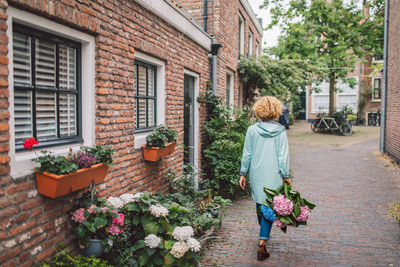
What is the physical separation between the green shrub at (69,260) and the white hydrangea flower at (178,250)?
616 millimetres

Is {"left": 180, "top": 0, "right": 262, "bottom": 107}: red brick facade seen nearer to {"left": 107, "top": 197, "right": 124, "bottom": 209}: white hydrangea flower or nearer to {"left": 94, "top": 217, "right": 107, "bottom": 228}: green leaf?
{"left": 107, "top": 197, "right": 124, "bottom": 209}: white hydrangea flower

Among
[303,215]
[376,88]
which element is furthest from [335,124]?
[303,215]

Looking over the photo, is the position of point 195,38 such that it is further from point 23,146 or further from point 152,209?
point 23,146

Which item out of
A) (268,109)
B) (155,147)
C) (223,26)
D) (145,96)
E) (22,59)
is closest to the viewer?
(22,59)

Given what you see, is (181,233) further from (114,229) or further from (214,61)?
(214,61)

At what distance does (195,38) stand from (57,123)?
418cm

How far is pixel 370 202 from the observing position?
701cm

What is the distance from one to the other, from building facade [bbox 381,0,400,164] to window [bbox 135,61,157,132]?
876cm

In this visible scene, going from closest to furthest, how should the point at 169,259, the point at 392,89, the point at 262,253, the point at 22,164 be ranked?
the point at 22,164
the point at 169,259
the point at 262,253
the point at 392,89

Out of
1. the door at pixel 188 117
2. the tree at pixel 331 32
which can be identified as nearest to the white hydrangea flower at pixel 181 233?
the door at pixel 188 117

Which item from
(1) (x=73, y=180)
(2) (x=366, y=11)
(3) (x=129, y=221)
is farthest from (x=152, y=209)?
(2) (x=366, y=11)

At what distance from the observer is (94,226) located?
10.4 feet

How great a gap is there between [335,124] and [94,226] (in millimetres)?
20291

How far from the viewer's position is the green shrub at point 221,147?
7312 millimetres
